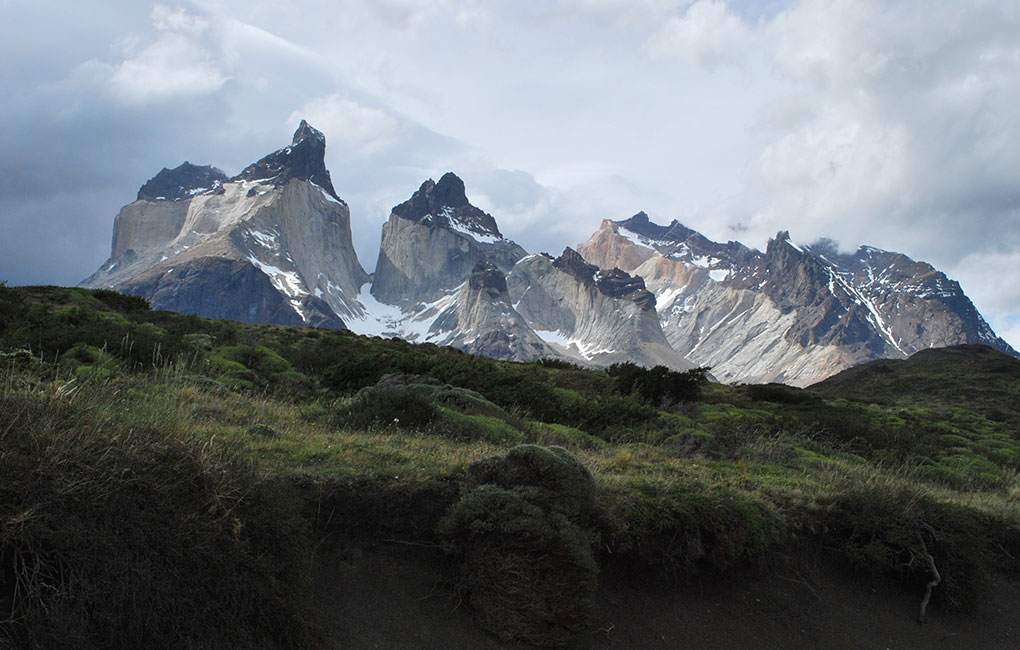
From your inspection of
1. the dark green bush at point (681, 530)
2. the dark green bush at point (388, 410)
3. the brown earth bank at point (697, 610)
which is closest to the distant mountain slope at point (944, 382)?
the brown earth bank at point (697, 610)

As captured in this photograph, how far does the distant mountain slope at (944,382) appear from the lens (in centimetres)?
3925

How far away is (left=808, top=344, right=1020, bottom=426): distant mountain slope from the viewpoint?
1545 inches

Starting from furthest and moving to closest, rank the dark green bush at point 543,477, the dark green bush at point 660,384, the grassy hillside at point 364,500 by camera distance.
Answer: the dark green bush at point 660,384
the dark green bush at point 543,477
the grassy hillside at point 364,500

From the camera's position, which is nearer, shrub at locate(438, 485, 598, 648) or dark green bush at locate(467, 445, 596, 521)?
shrub at locate(438, 485, 598, 648)

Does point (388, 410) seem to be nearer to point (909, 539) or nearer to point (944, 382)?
point (909, 539)

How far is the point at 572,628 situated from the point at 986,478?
40.6 feet

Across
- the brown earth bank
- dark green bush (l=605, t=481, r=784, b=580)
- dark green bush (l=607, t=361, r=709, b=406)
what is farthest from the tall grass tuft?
dark green bush (l=607, t=361, r=709, b=406)

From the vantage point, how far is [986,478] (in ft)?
44.8

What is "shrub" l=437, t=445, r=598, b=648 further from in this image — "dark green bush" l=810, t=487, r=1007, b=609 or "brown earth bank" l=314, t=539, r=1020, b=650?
"dark green bush" l=810, t=487, r=1007, b=609

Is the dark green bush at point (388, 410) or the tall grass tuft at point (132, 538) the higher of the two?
the dark green bush at point (388, 410)

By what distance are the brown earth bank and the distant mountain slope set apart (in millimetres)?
28832

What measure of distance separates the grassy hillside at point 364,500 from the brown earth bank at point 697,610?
0.16 m

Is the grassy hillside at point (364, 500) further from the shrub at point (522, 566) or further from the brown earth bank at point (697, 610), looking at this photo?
the brown earth bank at point (697, 610)

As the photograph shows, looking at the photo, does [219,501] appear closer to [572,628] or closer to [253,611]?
[253,611]
